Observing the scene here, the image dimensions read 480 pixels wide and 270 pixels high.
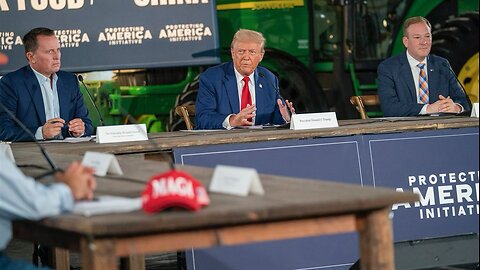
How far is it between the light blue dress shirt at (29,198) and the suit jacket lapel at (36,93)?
14.3 feet

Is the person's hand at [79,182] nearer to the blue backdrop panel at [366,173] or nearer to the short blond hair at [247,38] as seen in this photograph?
the blue backdrop panel at [366,173]

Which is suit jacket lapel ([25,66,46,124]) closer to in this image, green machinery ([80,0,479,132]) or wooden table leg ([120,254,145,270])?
wooden table leg ([120,254,145,270])

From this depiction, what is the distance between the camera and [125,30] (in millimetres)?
10828

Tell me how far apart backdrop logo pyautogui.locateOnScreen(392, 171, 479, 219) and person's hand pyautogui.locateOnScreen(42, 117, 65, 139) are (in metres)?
1.93

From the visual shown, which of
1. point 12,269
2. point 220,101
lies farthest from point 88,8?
point 12,269

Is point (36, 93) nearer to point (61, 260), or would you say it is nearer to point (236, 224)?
point (61, 260)

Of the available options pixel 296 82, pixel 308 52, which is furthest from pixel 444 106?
pixel 308 52

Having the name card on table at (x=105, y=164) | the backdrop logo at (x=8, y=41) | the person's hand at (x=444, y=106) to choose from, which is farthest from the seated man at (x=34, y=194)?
the backdrop logo at (x=8, y=41)

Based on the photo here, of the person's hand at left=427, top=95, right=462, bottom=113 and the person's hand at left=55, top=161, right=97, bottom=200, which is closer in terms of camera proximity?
the person's hand at left=55, top=161, right=97, bottom=200

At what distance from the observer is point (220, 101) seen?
8.80m

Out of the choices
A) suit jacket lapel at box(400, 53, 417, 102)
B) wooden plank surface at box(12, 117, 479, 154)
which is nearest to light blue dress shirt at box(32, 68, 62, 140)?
wooden plank surface at box(12, 117, 479, 154)

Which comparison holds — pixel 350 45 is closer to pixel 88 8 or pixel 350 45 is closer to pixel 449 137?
pixel 88 8

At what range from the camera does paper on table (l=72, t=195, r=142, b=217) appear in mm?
4117

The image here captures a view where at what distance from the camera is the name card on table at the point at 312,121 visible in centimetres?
780
